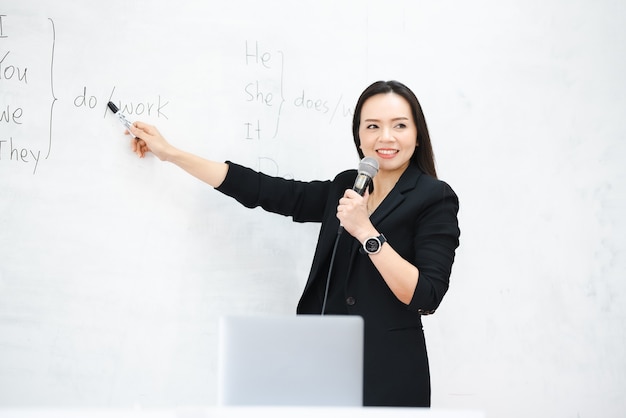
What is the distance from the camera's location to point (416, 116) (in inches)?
74.0

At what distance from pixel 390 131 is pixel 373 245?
0.36 m

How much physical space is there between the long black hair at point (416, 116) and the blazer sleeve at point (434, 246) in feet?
0.37

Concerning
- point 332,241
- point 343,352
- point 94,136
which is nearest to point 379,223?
point 332,241

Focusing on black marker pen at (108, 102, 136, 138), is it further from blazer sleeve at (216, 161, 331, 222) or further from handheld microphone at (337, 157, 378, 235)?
handheld microphone at (337, 157, 378, 235)

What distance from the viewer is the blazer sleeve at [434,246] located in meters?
1.70

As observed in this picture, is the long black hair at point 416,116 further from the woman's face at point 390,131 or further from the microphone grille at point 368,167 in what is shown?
the microphone grille at point 368,167

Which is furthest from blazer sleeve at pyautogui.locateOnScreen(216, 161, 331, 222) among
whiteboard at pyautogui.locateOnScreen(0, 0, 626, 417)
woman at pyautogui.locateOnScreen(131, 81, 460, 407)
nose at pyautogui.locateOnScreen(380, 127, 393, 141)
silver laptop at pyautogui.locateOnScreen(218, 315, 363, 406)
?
silver laptop at pyautogui.locateOnScreen(218, 315, 363, 406)

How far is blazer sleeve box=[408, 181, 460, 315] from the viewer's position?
5.57 feet

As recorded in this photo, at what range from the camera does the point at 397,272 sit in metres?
1.66

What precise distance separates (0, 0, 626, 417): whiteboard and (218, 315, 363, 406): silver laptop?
1.02 meters

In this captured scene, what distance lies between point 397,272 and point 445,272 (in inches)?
6.0

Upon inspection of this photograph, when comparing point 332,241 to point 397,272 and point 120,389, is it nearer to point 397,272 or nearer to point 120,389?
point 397,272

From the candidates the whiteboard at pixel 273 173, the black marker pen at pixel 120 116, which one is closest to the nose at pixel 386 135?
the whiteboard at pixel 273 173

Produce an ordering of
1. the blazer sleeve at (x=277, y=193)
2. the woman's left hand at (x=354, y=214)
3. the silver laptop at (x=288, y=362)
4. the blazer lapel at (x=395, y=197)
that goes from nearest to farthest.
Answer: the silver laptop at (x=288, y=362), the woman's left hand at (x=354, y=214), the blazer lapel at (x=395, y=197), the blazer sleeve at (x=277, y=193)
